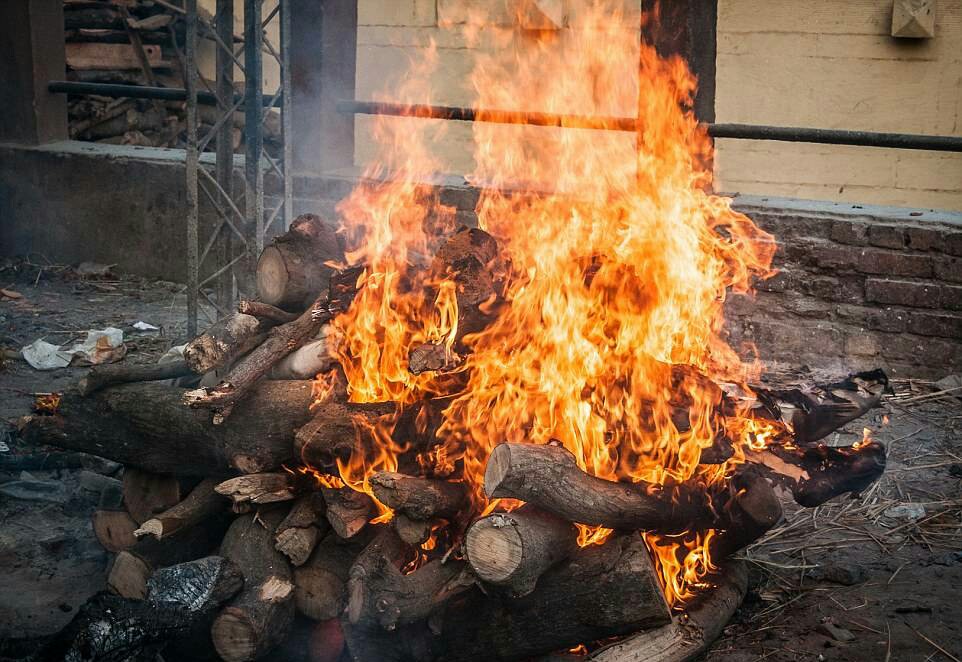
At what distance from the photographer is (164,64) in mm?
13727

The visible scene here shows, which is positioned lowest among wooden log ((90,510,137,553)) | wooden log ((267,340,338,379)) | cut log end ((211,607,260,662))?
cut log end ((211,607,260,662))

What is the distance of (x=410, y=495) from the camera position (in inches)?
155

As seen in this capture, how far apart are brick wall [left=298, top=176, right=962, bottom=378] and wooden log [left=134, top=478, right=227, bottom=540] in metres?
4.47

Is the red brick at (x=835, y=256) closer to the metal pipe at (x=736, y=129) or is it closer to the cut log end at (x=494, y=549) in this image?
the metal pipe at (x=736, y=129)

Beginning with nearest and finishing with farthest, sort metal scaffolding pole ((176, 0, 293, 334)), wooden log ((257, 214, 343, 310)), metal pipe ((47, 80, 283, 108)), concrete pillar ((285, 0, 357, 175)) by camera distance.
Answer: wooden log ((257, 214, 343, 310)), metal scaffolding pole ((176, 0, 293, 334)), concrete pillar ((285, 0, 357, 175)), metal pipe ((47, 80, 283, 108))

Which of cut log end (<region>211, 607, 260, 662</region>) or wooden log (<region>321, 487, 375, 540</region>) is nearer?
cut log end (<region>211, 607, 260, 662</region>)

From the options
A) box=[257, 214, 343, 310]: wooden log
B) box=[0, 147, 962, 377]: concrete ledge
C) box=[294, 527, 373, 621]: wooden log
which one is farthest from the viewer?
box=[0, 147, 962, 377]: concrete ledge

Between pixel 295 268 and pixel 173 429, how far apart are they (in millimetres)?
1046

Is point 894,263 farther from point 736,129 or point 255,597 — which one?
point 255,597

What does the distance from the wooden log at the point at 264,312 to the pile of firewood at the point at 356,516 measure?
11 mm

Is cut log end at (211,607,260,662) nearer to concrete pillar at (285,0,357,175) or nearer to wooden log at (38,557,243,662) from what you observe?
wooden log at (38,557,243,662)

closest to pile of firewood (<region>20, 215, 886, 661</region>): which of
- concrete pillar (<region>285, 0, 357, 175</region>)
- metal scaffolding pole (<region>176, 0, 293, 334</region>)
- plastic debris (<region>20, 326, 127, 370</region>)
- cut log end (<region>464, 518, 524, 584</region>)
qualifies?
cut log end (<region>464, 518, 524, 584</region>)

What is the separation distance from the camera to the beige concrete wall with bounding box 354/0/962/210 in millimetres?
11383

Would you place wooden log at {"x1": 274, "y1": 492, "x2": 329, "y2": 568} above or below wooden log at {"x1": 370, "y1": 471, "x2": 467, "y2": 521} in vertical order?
below
